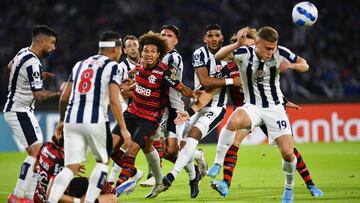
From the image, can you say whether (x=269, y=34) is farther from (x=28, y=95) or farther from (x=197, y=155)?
(x=28, y=95)

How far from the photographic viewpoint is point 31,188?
28.4 ft

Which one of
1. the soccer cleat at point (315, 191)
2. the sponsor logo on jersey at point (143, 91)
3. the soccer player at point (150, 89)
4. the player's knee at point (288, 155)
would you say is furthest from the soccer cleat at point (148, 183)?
the player's knee at point (288, 155)

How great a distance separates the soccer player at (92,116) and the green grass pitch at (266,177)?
6.84 feet

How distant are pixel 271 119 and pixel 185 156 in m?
1.34

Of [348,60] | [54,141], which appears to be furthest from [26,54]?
[348,60]

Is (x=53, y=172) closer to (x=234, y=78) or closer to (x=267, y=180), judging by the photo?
(x=234, y=78)

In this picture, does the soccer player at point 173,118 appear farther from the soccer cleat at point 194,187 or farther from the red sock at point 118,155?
the red sock at point 118,155

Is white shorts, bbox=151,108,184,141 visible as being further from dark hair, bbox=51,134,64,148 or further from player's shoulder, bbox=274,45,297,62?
dark hair, bbox=51,134,64,148

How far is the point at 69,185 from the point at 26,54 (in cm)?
202

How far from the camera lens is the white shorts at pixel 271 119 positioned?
8789 millimetres

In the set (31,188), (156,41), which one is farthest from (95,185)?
(156,41)

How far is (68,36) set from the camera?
20.9 metres

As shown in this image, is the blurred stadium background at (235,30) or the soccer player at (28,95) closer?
the soccer player at (28,95)

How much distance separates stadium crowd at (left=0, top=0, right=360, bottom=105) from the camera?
20062 millimetres
